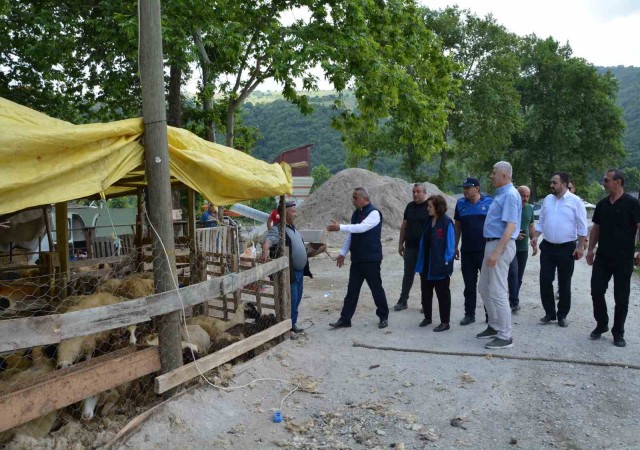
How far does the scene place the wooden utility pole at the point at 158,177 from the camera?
4.08 metres

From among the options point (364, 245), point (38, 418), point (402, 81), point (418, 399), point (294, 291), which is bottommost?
point (418, 399)

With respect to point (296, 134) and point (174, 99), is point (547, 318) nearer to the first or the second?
point (174, 99)

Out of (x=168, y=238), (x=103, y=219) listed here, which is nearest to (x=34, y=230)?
Result: (x=168, y=238)

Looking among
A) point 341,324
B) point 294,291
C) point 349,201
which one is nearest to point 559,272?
point 341,324

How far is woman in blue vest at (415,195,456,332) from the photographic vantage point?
6.40 m

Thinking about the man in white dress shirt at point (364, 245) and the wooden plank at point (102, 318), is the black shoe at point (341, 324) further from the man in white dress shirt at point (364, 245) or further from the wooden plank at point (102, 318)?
the wooden plank at point (102, 318)

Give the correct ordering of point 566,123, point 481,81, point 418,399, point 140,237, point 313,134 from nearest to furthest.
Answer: point 418,399 < point 140,237 < point 481,81 < point 566,123 < point 313,134

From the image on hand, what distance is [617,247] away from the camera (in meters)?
5.52

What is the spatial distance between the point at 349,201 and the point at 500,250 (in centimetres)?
1738

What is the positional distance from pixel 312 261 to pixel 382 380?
956 cm

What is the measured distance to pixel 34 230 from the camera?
762 centimetres

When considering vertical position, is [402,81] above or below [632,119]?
below

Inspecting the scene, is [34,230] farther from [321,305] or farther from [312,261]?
[312,261]

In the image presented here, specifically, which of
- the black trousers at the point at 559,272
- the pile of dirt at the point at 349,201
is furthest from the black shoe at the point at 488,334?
the pile of dirt at the point at 349,201
